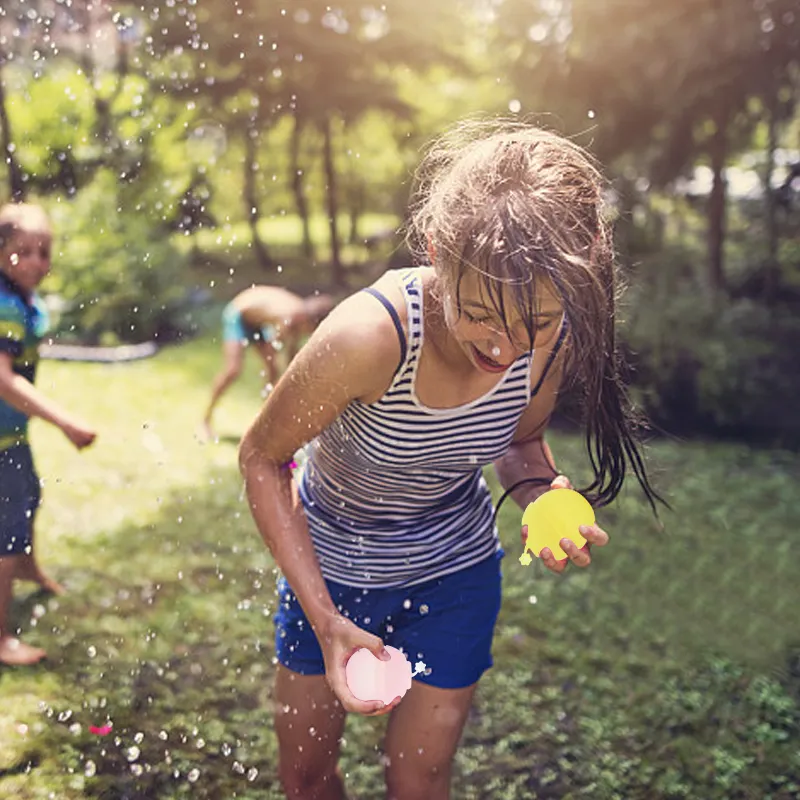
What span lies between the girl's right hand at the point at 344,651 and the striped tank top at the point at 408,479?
353mm

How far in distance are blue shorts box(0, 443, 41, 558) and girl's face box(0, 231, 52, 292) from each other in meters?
0.61

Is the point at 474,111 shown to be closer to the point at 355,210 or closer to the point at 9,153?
the point at 9,153

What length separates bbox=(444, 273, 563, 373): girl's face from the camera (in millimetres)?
1622

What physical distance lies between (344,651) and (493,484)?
460 cm

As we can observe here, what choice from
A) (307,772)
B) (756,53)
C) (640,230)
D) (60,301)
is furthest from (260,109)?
(307,772)

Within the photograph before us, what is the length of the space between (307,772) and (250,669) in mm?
1476

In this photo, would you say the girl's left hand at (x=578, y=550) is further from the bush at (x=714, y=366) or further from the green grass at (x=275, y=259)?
the green grass at (x=275, y=259)

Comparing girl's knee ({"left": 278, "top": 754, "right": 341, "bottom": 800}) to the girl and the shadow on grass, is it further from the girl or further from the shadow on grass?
the shadow on grass

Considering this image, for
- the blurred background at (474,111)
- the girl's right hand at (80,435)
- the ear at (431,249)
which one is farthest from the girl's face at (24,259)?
the ear at (431,249)

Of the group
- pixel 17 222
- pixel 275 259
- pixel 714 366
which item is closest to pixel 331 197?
pixel 714 366

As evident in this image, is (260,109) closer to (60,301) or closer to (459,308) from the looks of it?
(60,301)

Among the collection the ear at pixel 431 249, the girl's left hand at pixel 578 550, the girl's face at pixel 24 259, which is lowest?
the girl's left hand at pixel 578 550

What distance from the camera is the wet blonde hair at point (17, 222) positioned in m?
3.65

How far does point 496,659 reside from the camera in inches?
154
